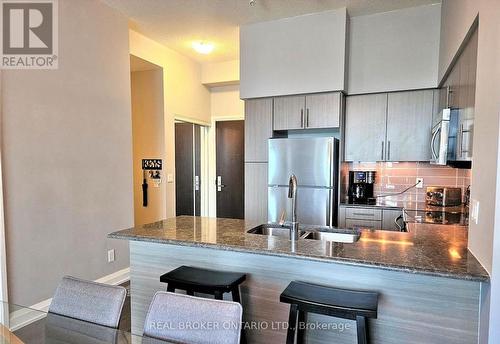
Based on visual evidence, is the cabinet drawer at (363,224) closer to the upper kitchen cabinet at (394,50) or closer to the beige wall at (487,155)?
the upper kitchen cabinet at (394,50)

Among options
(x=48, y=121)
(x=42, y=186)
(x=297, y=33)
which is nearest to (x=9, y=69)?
(x=48, y=121)

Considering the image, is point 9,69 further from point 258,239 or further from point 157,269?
point 258,239

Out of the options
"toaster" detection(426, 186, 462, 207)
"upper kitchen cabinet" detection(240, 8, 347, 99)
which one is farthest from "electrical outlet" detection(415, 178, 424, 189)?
"upper kitchen cabinet" detection(240, 8, 347, 99)

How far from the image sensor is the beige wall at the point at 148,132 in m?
4.59

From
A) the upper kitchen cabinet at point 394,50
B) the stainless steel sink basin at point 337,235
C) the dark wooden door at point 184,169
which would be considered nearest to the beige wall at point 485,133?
the stainless steel sink basin at point 337,235

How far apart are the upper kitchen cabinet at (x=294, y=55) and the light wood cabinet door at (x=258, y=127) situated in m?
0.12

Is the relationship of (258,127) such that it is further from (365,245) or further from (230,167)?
(365,245)

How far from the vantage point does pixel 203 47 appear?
14.6 ft

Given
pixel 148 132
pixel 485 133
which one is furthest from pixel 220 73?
pixel 485 133

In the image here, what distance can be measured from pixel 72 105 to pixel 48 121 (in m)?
0.30

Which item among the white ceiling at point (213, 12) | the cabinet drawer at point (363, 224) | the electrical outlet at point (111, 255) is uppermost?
the white ceiling at point (213, 12)

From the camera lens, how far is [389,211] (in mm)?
3375

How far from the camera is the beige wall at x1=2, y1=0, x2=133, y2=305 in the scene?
254 centimetres

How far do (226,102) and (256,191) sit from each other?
2297mm
